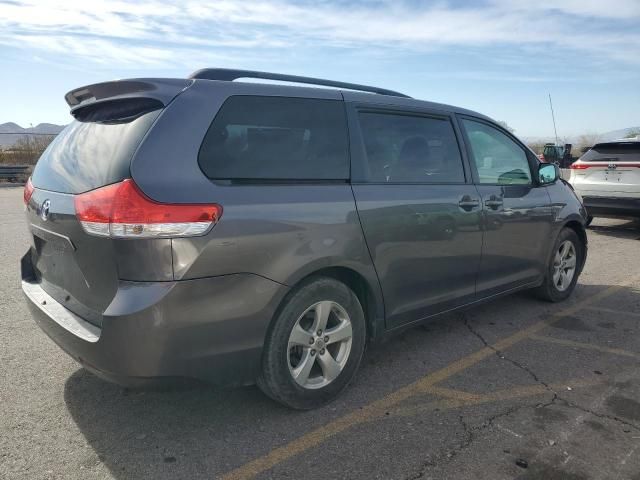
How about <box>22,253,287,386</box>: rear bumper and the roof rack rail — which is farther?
the roof rack rail

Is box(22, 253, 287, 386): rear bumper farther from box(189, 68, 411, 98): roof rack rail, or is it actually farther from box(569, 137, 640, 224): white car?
box(569, 137, 640, 224): white car

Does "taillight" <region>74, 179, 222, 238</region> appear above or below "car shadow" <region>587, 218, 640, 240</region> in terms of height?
above

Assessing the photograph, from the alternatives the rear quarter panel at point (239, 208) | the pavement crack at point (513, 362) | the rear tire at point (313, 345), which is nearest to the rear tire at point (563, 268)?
the pavement crack at point (513, 362)

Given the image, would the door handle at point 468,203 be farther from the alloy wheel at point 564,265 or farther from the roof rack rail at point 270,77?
the alloy wheel at point 564,265

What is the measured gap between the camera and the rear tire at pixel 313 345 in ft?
9.39

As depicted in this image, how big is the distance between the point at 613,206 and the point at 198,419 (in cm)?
840

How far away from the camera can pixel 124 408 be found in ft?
10.2

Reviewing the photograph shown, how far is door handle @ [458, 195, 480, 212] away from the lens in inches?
153

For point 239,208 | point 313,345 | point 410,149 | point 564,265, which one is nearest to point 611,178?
point 564,265

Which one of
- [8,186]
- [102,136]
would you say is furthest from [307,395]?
[8,186]

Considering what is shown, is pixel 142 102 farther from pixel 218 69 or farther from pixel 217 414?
pixel 217 414

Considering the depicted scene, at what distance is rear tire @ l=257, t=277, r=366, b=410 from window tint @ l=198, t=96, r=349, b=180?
0.65 meters

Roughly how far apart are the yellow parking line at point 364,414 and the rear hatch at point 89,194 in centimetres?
100

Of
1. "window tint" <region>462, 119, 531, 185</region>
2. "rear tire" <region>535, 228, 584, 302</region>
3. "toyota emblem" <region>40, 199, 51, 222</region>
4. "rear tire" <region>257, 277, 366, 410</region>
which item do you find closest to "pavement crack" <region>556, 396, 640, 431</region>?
"rear tire" <region>257, 277, 366, 410</region>
